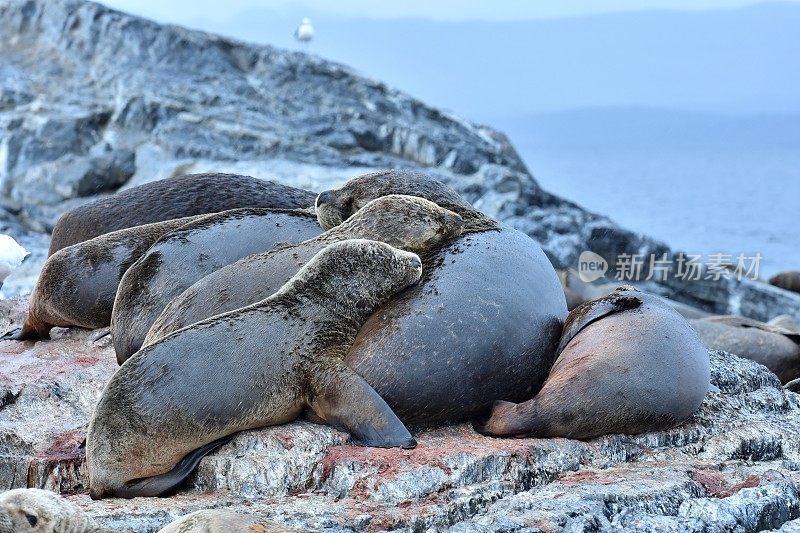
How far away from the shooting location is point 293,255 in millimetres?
5633

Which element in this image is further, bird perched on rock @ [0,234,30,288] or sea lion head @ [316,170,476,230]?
bird perched on rock @ [0,234,30,288]

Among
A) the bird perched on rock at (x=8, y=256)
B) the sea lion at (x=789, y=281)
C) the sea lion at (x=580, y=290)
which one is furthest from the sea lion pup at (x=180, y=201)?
the sea lion at (x=789, y=281)

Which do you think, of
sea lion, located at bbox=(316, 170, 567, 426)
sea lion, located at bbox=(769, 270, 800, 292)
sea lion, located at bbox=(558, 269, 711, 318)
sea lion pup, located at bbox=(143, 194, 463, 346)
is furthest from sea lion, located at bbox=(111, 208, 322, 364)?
sea lion, located at bbox=(769, 270, 800, 292)

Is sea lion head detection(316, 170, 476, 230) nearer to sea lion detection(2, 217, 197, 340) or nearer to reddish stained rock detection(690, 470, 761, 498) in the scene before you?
sea lion detection(2, 217, 197, 340)

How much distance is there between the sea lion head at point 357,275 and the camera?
526 centimetres

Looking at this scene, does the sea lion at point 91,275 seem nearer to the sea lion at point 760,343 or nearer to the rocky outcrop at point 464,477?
the rocky outcrop at point 464,477

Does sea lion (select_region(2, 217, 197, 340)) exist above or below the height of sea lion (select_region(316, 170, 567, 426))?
below

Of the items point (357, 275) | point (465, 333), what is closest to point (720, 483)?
point (465, 333)

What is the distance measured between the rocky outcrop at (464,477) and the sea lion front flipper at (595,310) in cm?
62

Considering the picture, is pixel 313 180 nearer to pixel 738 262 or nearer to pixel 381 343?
pixel 738 262

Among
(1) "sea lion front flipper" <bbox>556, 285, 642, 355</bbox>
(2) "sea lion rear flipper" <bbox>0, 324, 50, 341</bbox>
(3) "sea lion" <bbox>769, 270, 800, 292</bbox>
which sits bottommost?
(3) "sea lion" <bbox>769, 270, 800, 292</bbox>

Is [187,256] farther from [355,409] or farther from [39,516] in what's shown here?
[39,516]

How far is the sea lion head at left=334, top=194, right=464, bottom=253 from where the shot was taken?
18.5 ft

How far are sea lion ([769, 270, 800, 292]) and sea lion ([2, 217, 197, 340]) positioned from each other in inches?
541
